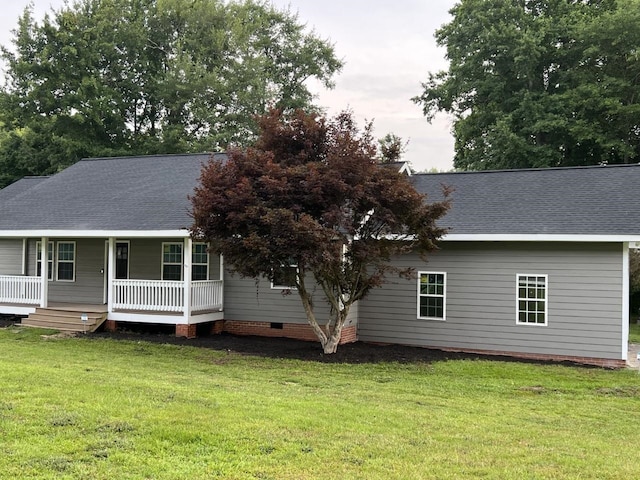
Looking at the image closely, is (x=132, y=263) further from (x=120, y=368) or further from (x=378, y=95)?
(x=378, y=95)

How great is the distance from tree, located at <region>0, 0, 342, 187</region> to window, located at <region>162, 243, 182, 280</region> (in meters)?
17.5

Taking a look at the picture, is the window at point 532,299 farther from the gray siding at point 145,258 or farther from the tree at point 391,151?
the gray siding at point 145,258

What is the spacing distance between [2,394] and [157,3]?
36290mm

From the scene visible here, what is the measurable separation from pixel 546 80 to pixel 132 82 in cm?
2406

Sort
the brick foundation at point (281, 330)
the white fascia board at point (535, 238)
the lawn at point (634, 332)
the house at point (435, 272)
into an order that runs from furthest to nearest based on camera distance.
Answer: the lawn at point (634, 332) → the brick foundation at point (281, 330) → the house at point (435, 272) → the white fascia board at point (535, 238)

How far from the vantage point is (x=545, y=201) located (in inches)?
607

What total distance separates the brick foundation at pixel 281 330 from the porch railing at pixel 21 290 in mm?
5652

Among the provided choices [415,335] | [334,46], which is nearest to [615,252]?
[415,335]

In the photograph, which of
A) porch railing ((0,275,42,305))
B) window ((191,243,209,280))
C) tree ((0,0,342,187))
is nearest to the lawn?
window ((191,243,209,280))

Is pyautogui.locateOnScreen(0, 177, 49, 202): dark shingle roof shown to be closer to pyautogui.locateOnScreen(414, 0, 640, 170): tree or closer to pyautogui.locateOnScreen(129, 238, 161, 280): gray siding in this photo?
pyautogui.locateOnScreen(129, 238, 161, 280): gray siding

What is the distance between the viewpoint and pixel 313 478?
5059 mm

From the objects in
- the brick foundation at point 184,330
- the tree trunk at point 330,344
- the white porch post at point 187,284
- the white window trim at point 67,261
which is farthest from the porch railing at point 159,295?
the tree trunk at point 330,344

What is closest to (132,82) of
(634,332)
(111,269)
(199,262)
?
(199,262)

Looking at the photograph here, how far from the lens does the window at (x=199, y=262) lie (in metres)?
17.4
